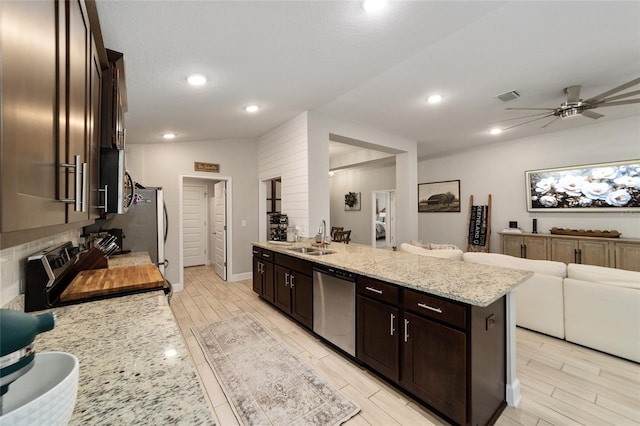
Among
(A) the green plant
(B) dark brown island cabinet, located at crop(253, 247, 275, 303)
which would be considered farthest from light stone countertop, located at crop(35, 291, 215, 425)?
(A) the green plant

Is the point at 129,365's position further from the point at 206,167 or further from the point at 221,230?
the point at 221,230

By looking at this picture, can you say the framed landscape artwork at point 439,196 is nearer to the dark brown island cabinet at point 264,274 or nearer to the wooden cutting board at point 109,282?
the dark brown island cabinet at point 264,274

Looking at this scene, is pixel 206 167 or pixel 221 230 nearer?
pixel 206 167

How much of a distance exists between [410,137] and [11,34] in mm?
5685

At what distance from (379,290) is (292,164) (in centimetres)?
280

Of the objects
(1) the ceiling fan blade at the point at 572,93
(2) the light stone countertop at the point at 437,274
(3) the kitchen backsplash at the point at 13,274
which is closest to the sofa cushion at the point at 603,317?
(2) the light stone countertop at the point at 437,274

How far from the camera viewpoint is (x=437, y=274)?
203 centimetres

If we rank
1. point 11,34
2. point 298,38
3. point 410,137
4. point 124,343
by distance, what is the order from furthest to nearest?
1. point 410,137
2. point 298,38
3. point 124,343
4. point 11,34

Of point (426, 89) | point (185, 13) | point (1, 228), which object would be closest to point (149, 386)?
point (1, 228)

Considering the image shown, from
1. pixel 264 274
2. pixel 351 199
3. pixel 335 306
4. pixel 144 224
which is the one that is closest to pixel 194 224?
pixel 144 224

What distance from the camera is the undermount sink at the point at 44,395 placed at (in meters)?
0.40

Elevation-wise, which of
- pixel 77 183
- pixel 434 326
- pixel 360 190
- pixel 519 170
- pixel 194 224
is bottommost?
pixel 434 326

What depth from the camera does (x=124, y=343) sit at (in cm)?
98

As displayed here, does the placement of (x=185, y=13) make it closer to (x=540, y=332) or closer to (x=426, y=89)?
(x=426, y=89)
